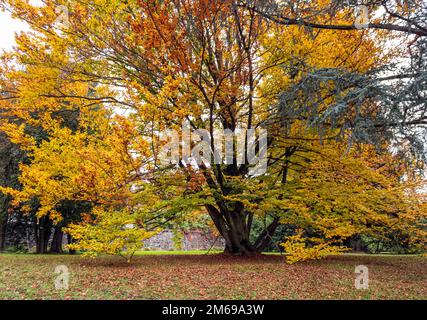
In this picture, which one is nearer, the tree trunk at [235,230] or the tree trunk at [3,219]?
the tree trunk at [235,230]

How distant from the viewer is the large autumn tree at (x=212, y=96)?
574cm

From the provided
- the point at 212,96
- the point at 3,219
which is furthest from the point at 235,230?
the point at 3,219

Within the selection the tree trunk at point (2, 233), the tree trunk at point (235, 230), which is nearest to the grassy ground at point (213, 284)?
the tree trunk at point (235, 230)

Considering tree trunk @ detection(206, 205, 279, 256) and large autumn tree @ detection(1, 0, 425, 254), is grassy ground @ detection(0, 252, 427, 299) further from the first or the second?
tree trunk @ detection(206, 205, 279, 256)

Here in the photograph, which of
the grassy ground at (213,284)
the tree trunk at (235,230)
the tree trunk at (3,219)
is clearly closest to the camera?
the grassy ground at (213,284)

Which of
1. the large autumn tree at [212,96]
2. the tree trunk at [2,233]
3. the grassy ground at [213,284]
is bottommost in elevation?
the tree trunk at [2,233]

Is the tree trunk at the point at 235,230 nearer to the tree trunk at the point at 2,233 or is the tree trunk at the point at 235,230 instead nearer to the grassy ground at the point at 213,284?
the grassy ground at the point at 213,284

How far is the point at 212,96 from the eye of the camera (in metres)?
7.27

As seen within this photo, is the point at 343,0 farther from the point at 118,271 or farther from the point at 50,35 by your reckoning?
the point at 118,271

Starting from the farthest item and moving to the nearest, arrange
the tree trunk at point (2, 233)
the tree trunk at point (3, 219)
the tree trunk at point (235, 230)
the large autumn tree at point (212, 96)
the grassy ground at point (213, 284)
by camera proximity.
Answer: the tree trunk at point (2, 233) → the tree trunk at point (3, 219) → the tree trunk at point (235, 230) → the large autumn tree at point (212, 96) → the grassy ground at point (213, 284)

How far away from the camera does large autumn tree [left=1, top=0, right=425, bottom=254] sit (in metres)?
5.74
